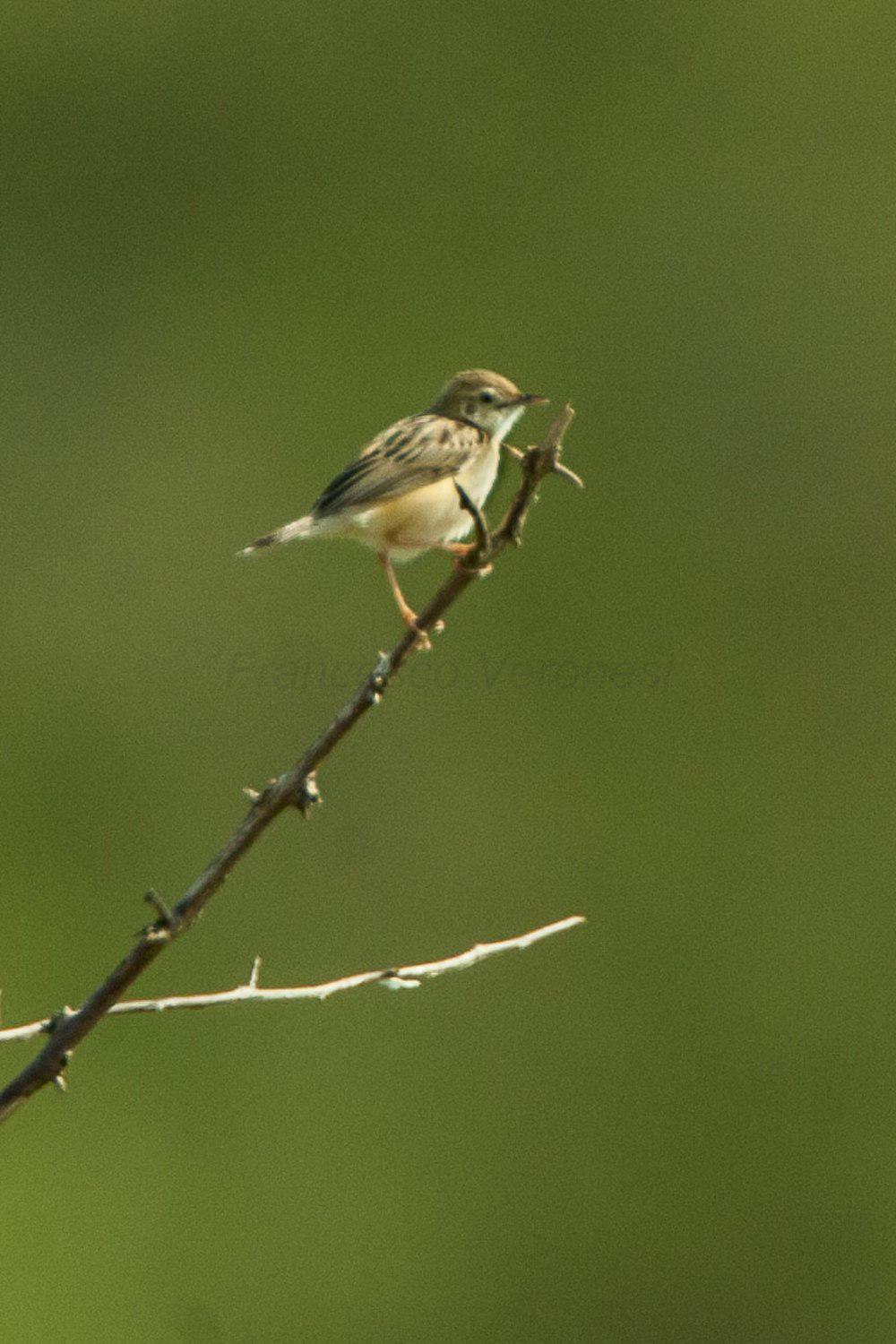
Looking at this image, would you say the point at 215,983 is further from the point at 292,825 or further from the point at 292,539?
the point at 292,539

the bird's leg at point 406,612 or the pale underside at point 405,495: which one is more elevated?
the pale underside at point 405,495

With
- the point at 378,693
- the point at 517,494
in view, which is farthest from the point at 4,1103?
the point at 517,494

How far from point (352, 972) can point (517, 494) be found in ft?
13.9

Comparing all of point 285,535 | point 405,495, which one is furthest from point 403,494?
point 285,535

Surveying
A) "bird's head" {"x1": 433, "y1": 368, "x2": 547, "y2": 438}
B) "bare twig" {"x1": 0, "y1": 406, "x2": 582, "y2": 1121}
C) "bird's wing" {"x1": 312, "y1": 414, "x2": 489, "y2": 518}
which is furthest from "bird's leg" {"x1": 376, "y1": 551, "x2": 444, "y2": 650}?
"bird's head" {"x1": 433, "y1": 368, "x2": 547, "y2": 438}

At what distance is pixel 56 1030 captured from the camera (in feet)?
3.91

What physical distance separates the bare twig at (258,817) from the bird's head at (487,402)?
174 cm

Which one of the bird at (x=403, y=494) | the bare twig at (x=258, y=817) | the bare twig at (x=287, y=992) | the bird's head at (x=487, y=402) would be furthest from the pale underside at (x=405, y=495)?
the bare twig at (x=258, y=817)

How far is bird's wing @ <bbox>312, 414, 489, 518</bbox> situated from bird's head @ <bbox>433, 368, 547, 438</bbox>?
0.55ft

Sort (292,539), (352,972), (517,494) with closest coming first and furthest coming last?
(517,494) < (292,539) < (352,972)

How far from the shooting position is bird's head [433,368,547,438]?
3084 mm

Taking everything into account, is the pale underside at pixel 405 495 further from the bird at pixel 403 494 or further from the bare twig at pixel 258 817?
the bare twig at pixel 258 817

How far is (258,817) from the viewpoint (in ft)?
4.00

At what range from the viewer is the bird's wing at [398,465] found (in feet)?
9.01
